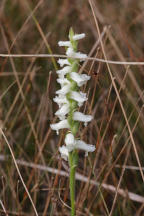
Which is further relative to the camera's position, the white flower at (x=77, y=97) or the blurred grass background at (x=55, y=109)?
the blurred grass background at (x=55, y=109)

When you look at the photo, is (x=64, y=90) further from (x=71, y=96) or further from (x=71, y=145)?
(x=71, y=145)

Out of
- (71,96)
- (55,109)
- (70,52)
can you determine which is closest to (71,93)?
(71,96)

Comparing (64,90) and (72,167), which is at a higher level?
(64,90)

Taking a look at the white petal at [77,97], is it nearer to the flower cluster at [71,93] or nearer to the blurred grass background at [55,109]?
the flower cluster at [71,93]

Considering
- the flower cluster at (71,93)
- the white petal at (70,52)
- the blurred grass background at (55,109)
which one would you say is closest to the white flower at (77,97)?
the flower cluster at (71,93)

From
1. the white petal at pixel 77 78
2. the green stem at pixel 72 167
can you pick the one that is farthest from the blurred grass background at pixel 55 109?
the white petal at pixel 77 78

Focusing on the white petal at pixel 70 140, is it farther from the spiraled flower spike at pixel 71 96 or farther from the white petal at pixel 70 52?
the white petal at pixel 70 52

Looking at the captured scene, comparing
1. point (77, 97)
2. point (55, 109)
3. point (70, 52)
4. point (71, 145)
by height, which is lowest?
point (55, 109)

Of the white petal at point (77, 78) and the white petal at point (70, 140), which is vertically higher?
the white petal at point (77, 78)

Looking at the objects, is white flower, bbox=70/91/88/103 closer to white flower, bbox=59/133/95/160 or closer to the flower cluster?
the flower cluster

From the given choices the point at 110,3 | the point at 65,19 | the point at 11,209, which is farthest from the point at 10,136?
the point at 110,3
